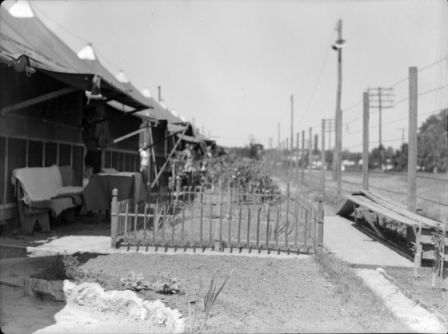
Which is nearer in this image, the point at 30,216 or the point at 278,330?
the point at 278,330

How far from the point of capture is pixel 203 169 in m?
18.1

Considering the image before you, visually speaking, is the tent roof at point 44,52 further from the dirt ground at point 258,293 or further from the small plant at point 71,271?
the dirt ground at point 258,293

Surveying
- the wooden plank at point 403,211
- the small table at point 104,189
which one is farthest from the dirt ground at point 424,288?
the small table at point 104,189

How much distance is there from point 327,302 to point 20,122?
6.48 metres

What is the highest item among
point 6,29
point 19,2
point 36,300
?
point 19,2

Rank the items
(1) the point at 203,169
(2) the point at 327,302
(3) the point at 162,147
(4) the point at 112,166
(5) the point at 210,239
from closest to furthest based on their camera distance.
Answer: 1. (2) the point at 327,302
2. (5) the point at 210,239
3. (4) the point at 112,166
4. (1) the point at 203,169
5. (3) the point at 162,147

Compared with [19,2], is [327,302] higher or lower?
lower

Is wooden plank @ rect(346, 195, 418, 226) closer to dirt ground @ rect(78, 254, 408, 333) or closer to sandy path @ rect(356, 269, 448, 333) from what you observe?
sandy path @ rect(356, 269, 448, 333)

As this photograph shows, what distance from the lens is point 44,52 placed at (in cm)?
924

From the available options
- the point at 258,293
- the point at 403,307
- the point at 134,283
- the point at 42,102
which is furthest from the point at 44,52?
the point at 403,307

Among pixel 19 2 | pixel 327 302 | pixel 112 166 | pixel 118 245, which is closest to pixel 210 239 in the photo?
pixel 118 245

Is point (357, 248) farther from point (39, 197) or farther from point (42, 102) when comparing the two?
point (42, 102)

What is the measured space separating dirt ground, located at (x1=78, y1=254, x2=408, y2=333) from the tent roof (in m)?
3.04

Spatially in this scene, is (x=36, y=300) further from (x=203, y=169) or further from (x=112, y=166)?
(x=203, y=169)
